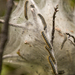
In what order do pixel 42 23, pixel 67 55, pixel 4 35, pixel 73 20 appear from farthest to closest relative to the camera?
pixel 73 20, pixel 67 55, pixel 42 23, pixel 4 35

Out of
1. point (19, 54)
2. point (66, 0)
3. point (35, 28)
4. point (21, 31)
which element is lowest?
point (19, 54)

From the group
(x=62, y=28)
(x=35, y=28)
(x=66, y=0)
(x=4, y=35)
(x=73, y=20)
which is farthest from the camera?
(x=66, y=0)

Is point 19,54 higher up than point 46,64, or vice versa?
point 19,54

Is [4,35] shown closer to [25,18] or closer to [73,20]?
[25,18]

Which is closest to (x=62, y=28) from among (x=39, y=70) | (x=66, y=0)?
(x=39, y=70)

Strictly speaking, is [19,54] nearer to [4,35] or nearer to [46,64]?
[46,64]

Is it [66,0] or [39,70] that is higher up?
[66,0]

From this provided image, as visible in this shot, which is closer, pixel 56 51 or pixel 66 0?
pixel 56 51

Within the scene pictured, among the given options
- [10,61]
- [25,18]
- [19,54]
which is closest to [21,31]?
[25,18]

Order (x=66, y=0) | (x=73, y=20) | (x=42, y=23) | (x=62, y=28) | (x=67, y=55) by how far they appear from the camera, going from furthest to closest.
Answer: (x=66, y=0), (x=73, y=20), (x=62, y=28), (x=67, y=55), (x=42, y=23)
